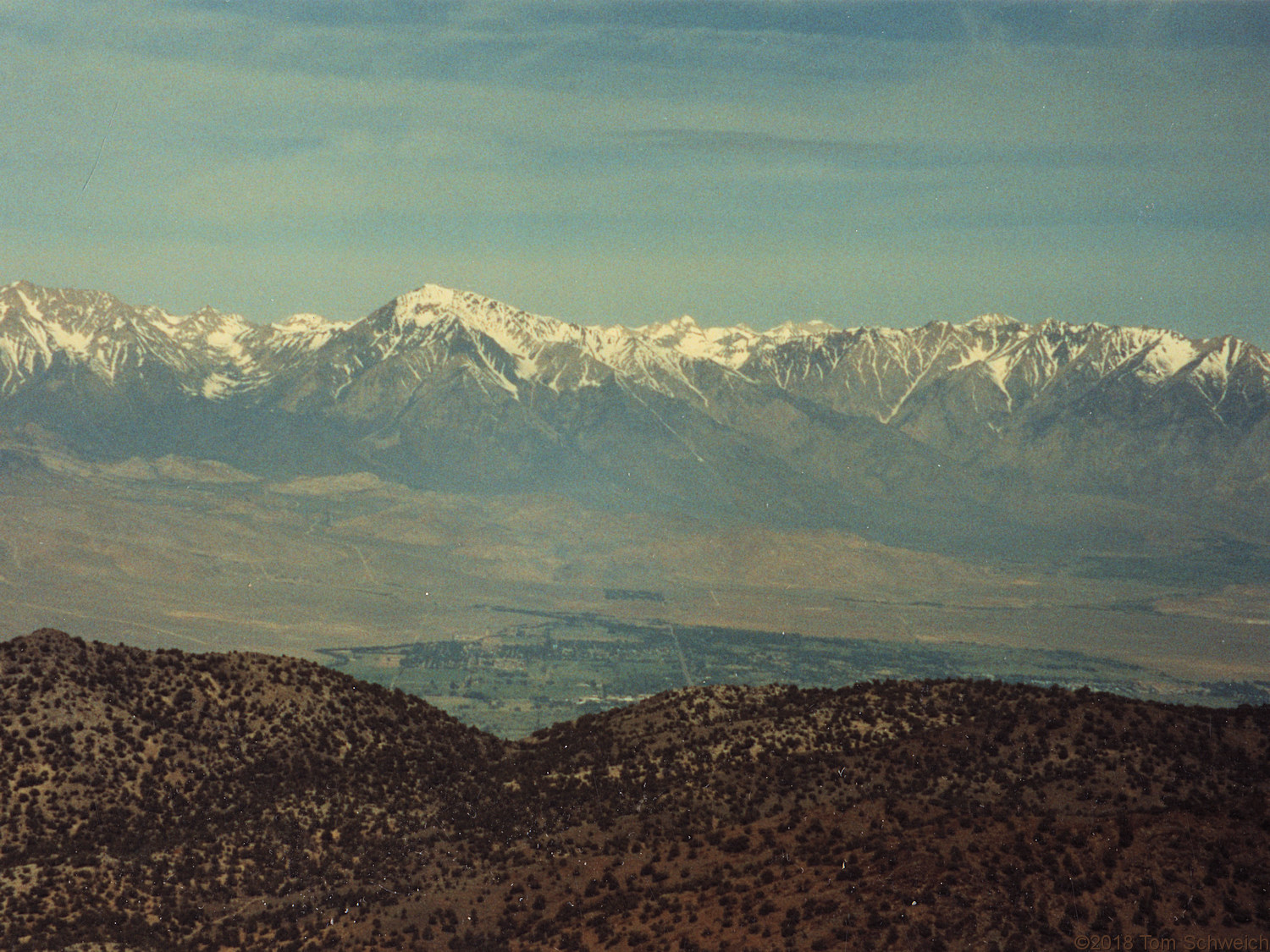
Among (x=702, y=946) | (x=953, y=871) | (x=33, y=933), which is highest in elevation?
(x=953, y=871)

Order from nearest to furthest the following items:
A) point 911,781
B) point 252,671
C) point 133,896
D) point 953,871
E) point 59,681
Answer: point 953,871 → point 133,896 → point 911,781 → point 59,681 → point 252,671

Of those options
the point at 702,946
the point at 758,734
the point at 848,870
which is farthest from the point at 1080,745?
the point at 702,946

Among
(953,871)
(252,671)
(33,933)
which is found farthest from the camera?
(252,671)

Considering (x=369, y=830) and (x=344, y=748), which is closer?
(x=369, y=830)

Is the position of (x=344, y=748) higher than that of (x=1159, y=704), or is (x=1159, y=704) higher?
(x=1159, y=704)

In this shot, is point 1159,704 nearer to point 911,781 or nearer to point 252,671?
point 911,781

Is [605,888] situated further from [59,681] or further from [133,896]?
[59,681]

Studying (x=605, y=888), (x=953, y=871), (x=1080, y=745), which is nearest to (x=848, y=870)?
(x=953, y=871)
